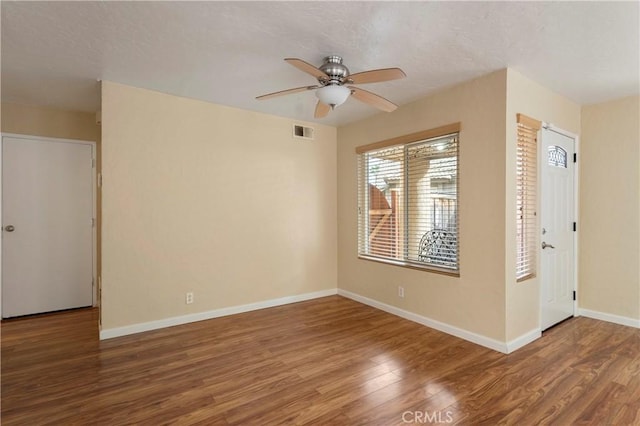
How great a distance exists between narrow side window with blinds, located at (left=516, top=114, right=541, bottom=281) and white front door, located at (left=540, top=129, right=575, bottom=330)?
4.7 inches

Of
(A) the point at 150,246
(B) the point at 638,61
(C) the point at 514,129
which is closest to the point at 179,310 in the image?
(A) the point at 150,246

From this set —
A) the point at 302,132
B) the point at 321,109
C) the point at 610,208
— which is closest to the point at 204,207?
the point at 302,132

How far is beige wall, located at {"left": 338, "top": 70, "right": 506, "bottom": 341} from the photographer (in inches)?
108

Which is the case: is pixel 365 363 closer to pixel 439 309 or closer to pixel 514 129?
pixel 439 309

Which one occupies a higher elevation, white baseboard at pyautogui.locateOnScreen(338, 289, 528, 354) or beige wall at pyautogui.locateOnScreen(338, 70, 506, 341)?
beige wall at pyautogui.locateOnScreen(338, 70, 506, 341)

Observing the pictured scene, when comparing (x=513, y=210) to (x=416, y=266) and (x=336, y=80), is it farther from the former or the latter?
(x=336, y=80)

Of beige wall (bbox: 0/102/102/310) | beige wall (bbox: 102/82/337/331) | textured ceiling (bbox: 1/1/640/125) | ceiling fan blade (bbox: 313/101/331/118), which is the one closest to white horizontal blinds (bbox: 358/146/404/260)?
beige wall (bbox: 102/82/337/331)

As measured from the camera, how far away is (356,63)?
2.55m

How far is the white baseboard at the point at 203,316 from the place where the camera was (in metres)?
3.09

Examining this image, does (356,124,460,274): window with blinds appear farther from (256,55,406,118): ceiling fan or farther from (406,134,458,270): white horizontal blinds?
(256,55,406,118): ceiling fan

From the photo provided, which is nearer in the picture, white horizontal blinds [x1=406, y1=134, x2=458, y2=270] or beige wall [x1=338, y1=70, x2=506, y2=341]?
beige wall [x1=338, y1=70, x2=506, y2=341]

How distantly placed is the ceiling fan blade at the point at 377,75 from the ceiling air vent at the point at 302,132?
2037 mm

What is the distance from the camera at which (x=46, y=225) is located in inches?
151

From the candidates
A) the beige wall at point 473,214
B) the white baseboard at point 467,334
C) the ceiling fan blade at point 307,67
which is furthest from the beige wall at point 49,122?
the white baseboard at point 467,334
